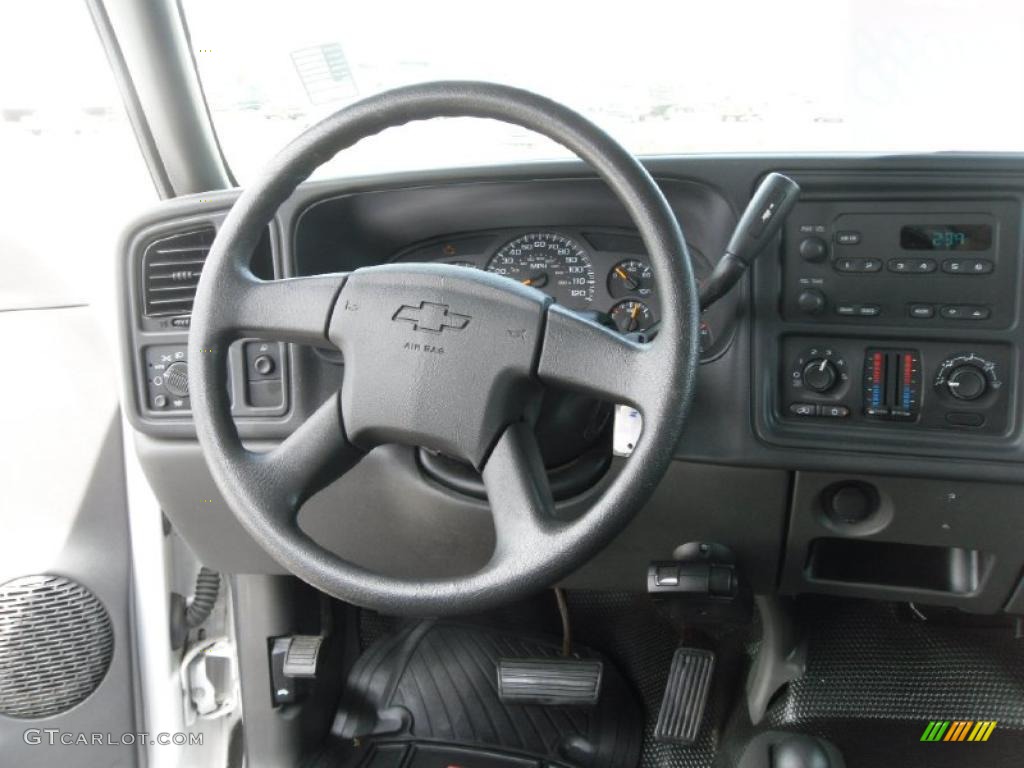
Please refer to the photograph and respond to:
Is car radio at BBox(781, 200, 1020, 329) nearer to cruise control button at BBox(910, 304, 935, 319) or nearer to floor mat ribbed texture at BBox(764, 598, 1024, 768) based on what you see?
cruise control button at BBox(910, 304, 935, 319)

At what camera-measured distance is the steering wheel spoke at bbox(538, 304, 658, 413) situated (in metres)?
0.93

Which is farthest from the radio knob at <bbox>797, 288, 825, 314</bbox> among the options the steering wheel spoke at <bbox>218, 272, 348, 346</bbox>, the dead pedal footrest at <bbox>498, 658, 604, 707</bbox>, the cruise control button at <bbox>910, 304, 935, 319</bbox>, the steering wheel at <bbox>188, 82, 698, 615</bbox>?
the dead pedal footrest at <bbox>498, 658, 604, 707</bbox>

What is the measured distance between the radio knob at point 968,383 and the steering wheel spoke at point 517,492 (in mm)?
562

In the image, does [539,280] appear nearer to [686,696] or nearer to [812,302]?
[812,302]

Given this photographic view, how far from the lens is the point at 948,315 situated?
1.17 meters

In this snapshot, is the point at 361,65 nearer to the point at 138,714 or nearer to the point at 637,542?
the point at 637,542

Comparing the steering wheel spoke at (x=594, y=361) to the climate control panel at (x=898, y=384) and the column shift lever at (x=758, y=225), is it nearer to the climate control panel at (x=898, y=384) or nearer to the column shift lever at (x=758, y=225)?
the column shift lever at (x=758, y=225)

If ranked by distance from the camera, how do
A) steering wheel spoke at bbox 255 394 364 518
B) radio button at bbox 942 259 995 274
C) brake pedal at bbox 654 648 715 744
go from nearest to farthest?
steering wheel spoke at bbox 255 394 364 518 < radio button at bbox 942 259 995 274 < brake pedal at bbox 654 648 715 744

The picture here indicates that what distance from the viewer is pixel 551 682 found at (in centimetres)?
173

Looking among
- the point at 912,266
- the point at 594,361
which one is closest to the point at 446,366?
the point at 594,361

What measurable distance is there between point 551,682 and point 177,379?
871 mm

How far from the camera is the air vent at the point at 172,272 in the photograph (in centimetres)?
145

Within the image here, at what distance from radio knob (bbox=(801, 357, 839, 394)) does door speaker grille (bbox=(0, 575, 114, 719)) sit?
4.49ft

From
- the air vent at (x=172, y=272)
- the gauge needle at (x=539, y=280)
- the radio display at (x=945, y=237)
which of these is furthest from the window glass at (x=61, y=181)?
the radio display at (x=945, y=237)
